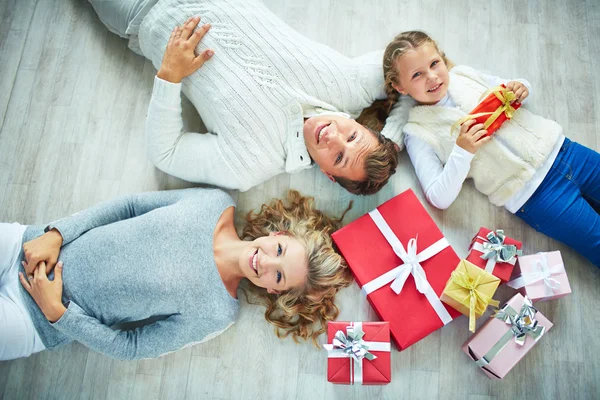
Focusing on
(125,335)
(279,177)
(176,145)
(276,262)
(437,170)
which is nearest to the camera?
(276,262)

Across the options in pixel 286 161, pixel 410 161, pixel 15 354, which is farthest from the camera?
pixel 410 161

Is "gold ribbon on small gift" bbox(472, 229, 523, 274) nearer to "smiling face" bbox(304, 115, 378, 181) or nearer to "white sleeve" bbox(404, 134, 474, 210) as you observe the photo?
"white sleeve" bbox(404, 134, 474, 210)

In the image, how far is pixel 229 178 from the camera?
6.32 ft

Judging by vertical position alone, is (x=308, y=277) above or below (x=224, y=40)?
below

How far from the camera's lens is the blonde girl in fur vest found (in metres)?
1.89

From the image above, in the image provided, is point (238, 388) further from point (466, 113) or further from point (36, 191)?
point (466, 113)

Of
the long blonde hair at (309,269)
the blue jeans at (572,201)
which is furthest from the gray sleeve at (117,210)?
the blue jeans at (572,201)

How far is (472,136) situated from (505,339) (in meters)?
0.88

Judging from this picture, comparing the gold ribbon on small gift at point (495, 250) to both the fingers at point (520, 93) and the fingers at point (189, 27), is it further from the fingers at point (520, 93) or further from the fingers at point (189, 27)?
the fingers at point (189, 27)

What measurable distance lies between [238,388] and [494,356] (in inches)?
45.5

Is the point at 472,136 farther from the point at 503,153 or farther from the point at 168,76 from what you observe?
the point at 168,76

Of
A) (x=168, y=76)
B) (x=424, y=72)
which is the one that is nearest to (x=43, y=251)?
(x=168, y=76)

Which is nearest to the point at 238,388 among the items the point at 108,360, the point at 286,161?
the point at 108,360

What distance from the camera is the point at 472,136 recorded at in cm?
186
